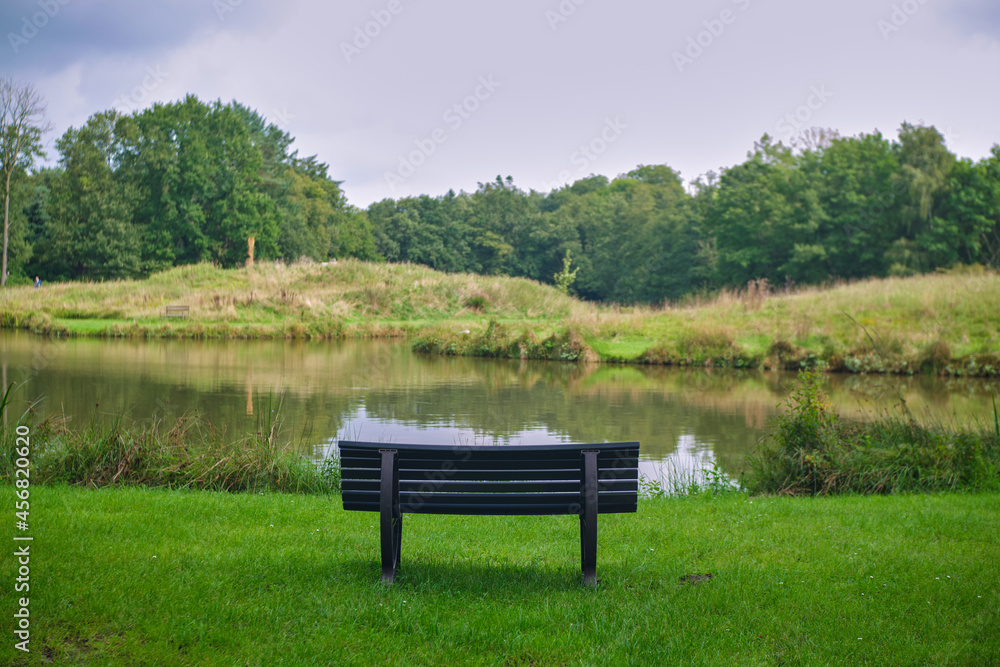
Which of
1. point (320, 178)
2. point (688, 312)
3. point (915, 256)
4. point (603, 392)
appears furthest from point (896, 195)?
point (320, 178)

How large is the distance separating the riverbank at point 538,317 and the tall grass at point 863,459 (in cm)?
616

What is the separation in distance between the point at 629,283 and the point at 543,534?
52.9 m

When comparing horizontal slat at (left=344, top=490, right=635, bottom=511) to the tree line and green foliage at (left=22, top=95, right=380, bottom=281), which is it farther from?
green foliage at (left=22, top=95, right=380, bottom=281)

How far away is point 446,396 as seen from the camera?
1376 cm

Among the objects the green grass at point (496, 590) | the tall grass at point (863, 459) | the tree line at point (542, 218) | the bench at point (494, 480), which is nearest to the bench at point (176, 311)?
the tree line at point (542, 218)

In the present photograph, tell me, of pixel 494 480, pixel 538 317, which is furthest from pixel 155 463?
pixel 538 317

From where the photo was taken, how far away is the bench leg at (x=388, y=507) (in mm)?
3643

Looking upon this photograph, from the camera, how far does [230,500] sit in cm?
548

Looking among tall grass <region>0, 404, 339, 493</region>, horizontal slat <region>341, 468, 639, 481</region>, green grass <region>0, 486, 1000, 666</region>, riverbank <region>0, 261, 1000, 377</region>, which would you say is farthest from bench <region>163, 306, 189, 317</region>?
horizontal slat <region>341, 468, 639, 481</region>

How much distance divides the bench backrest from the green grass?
0.39 m

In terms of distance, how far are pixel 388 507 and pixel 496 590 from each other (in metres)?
0.67

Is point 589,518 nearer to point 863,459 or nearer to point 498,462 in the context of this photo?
point 498,462

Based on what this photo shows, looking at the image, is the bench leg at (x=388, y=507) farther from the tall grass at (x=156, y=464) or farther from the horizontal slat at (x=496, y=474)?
the tall grass at (x=156, y=464)

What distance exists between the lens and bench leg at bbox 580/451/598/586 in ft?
12.1
